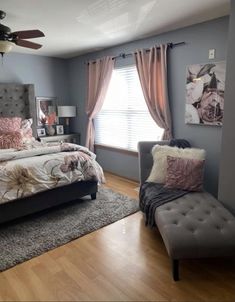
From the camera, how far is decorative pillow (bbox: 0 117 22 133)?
152 inches

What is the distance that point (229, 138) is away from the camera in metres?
2.27

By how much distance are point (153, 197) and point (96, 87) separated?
273 centimetres

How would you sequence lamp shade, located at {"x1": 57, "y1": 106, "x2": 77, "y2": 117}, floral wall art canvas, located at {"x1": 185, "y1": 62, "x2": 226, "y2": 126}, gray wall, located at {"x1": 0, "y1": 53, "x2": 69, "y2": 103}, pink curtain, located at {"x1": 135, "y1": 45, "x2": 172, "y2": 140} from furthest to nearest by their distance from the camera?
lamp shade, located at {"x1": 57, "y1": 106, "x2": 77, "y2": 117} → gray wall, located at {"x1": 0, "y1": 53, "x2": 69, "y2": 103} → pink curtain, located at {"x1": 135, "y1": 45, "x2": 172, "y2": 140} → floral wall art canvas, located at {"x1": 185, "y1": 62, "x2": 226, "y2": 126}

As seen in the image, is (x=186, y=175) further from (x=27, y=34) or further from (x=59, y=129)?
(x=59, y=129)

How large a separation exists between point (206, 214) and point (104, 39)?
294cm

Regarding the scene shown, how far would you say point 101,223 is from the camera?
9.10 feet

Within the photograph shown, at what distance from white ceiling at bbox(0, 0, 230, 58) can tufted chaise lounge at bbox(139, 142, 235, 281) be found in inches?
78.6

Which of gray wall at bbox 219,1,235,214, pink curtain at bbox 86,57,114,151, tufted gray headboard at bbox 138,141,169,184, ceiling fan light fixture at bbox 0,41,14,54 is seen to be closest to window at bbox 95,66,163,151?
pink curtain at bbox 86,57,114,151

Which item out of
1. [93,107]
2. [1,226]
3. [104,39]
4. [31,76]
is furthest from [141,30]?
[1,226]

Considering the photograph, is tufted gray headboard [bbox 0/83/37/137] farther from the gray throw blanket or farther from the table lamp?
the gray throw blanket

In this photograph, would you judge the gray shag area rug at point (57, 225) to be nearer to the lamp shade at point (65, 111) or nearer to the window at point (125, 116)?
the window at point (125, 116)

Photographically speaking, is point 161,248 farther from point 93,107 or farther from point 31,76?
point 31,76

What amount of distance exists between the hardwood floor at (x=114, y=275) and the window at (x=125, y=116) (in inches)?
77.8

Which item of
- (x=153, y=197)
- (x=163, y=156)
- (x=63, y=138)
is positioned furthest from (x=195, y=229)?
(x=63, y=138)
